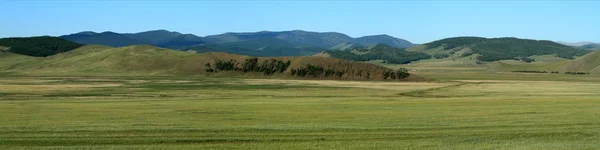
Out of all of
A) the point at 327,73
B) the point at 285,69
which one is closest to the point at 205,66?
the point at 285,69

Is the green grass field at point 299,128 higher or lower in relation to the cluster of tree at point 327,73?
higher

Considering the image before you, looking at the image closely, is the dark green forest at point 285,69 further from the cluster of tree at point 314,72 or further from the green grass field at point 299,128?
the green grass field at point 299,128

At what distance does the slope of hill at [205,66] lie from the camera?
141 m

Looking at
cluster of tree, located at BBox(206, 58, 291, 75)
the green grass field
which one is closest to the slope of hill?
cluster of tree, located at BBox(206, 58, 291, 75)

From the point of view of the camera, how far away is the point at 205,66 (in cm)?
15962

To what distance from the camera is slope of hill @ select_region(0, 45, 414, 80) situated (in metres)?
141

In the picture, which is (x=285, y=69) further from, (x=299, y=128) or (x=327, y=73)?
(x=299, y=128)

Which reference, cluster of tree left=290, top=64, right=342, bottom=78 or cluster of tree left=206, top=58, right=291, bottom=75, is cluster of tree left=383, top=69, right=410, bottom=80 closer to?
cluster of tree left=290, top=64, right=342, bottom=78

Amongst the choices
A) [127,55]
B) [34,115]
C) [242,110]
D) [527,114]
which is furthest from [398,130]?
[127,55]

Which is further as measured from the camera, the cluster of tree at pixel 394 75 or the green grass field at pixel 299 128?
the cluster of tree at pixel 394 75

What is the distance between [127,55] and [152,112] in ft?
477

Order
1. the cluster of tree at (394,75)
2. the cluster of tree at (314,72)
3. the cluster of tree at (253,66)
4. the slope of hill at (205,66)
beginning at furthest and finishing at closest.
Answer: the cluster of tree at (253,66) < the cluster of tree at (314,72) < the slope of hill at (205,66) < the cluster of tree at (394,75)

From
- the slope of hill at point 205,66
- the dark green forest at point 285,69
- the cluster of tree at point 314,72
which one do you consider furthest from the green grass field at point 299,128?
the cluster of tree at point 314,72

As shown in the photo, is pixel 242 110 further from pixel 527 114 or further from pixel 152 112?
pixel 527 114
